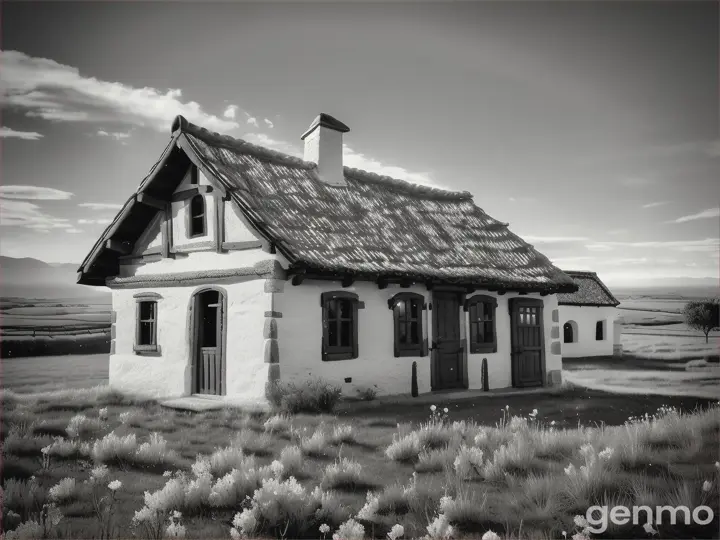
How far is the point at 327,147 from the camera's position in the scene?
48.8 ft

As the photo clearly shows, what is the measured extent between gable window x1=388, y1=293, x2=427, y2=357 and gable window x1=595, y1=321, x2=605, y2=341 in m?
19.8

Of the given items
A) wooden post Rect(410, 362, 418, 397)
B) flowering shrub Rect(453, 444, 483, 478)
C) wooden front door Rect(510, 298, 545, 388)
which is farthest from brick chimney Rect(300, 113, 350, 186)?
flowering shrub Rect(453, 444, 483, 478)

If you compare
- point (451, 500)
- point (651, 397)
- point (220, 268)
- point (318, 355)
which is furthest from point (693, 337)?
point (451, 500)

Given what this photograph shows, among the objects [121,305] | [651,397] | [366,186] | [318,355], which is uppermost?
[366,186]

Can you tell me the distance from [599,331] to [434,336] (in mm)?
19726

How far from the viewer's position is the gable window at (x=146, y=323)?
12875mm

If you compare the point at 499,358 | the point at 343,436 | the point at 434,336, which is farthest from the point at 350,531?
the point at 499,358

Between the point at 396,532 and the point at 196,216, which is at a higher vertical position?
the point at 196,216

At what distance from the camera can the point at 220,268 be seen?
38.4ft

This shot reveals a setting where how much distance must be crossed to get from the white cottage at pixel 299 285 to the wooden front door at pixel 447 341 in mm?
38

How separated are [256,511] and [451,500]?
1.86 meters

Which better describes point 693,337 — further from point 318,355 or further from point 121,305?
point 121,305

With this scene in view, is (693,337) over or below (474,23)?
below

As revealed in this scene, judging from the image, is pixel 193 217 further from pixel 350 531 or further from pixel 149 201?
pixel 350 531
